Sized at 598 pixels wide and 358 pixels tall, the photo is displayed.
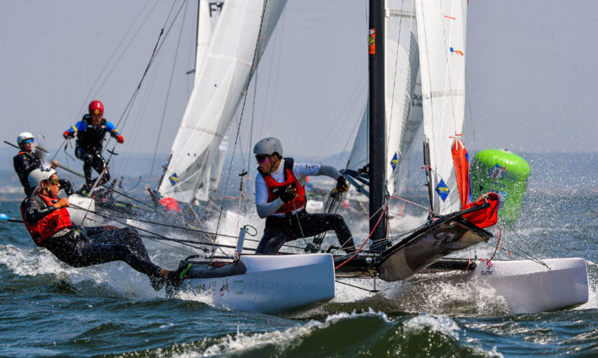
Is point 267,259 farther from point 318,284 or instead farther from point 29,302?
point 29,302

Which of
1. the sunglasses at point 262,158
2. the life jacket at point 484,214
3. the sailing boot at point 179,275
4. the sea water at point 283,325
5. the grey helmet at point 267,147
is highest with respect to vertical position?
the grey helmet at point 267,147

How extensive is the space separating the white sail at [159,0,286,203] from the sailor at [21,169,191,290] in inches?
273

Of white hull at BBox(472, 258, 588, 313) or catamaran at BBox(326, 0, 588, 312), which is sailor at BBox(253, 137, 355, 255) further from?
white hull at BBox(472, 258, 588, 313)

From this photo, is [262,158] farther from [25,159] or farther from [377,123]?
[25,159]

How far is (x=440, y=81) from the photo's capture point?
8641 millimetres

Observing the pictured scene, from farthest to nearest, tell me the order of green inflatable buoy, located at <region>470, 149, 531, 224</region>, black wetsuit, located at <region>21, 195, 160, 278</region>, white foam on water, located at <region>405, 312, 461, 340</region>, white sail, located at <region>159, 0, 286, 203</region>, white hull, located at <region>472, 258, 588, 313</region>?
green inflatable buoy, located at <region>470, 149, 531, 224</region> → white sail, located at <region>159, 0, 286, 203</region> → black wetsuit, located at <region>21, 195, 160, 278</region> → white hull, located at <region>472, 258, 588, 313</region> → white foam on water, located at <region>405, 312, 461, 340</region>

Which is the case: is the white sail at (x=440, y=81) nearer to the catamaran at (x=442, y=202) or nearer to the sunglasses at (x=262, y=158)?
the catamaran at (x=442, y=202)

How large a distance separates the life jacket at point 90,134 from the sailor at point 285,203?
5.95 meters

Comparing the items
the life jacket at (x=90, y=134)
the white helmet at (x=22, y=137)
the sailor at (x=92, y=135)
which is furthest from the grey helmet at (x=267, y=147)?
the life jacket at (x=90, y=134)

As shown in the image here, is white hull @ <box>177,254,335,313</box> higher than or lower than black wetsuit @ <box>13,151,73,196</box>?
lower

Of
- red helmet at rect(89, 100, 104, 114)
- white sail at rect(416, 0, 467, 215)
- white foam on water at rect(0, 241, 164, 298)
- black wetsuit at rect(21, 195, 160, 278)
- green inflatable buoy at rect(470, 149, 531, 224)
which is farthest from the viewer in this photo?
green inflatable buoy at rect(470, 149, 531, 224)

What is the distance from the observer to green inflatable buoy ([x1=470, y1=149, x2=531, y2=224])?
47.1 feet

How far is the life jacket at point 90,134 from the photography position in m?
11.7

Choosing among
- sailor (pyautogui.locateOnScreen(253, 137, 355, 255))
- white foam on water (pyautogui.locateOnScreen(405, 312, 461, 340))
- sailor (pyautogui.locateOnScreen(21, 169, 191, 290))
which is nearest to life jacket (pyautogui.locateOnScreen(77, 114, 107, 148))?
sailor (pyautogui.locateOnScreen(21, 169, 191, 290))
